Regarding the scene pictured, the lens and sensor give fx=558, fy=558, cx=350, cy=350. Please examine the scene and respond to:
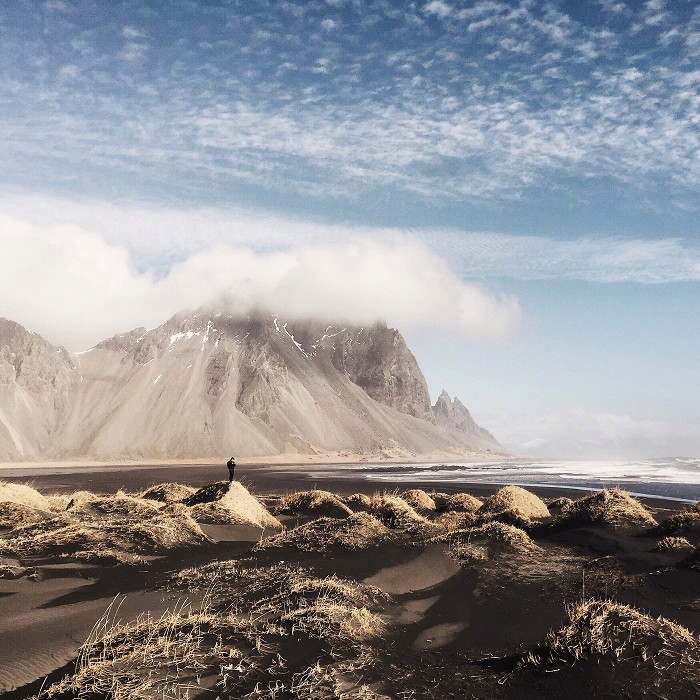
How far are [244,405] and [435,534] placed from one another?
12504 cm

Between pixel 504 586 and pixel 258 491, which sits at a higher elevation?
pixel 504 586

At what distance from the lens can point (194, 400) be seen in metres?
133

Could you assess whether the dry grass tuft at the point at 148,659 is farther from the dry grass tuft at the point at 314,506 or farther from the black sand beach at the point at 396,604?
the dry grass tuft at the point at 314,506

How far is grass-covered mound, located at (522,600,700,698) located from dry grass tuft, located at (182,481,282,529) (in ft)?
52.4

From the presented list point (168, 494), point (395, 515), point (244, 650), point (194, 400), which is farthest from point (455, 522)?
point (194, 400)

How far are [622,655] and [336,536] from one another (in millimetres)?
10544

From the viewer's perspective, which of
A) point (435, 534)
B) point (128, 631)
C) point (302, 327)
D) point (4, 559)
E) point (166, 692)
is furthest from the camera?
point (302, 327)

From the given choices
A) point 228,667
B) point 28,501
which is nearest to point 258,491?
point 28,501

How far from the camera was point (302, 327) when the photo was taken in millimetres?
189875

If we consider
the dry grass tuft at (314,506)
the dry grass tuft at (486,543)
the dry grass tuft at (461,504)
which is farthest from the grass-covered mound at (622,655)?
the dry grass tuft at (461,504)

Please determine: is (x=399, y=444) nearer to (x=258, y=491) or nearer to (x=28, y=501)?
(x=258, y=491)

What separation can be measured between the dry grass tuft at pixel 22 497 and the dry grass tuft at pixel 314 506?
419 inches

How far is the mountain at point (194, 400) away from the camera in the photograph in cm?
11906

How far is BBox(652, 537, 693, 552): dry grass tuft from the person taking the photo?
15955 mm
